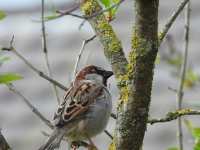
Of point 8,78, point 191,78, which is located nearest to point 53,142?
point 8,78

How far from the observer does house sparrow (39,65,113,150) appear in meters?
4.43

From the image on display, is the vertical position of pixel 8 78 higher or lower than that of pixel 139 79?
lower

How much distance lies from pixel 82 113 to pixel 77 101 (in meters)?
0.10

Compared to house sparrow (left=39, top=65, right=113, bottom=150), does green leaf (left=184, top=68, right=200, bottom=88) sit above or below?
below

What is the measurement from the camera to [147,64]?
2.70 m

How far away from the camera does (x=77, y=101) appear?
4.66 metres

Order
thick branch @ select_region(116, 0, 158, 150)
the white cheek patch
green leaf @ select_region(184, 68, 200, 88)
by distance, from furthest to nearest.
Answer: green leaf @ select_region(184, 68, 200, 88) → the white cheek patch → thick branch @ select_region(116, 0, 158, 150)

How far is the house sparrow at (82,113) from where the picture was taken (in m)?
4.43

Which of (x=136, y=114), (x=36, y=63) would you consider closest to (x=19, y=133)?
(x=36, y=63)

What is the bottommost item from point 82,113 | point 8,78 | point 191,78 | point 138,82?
point 191,78

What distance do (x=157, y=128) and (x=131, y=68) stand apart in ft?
15.1

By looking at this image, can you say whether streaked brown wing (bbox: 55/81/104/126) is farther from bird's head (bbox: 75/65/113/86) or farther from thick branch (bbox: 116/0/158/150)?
thick branch (bbox: 116/0/158/150)

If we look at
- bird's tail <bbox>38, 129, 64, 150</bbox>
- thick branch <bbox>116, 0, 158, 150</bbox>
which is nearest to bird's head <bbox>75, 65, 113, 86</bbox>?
bird's tail <bbox>38, 129, 64, 150</bbox>

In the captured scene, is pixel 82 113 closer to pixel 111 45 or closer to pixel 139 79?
pixel 111 45
